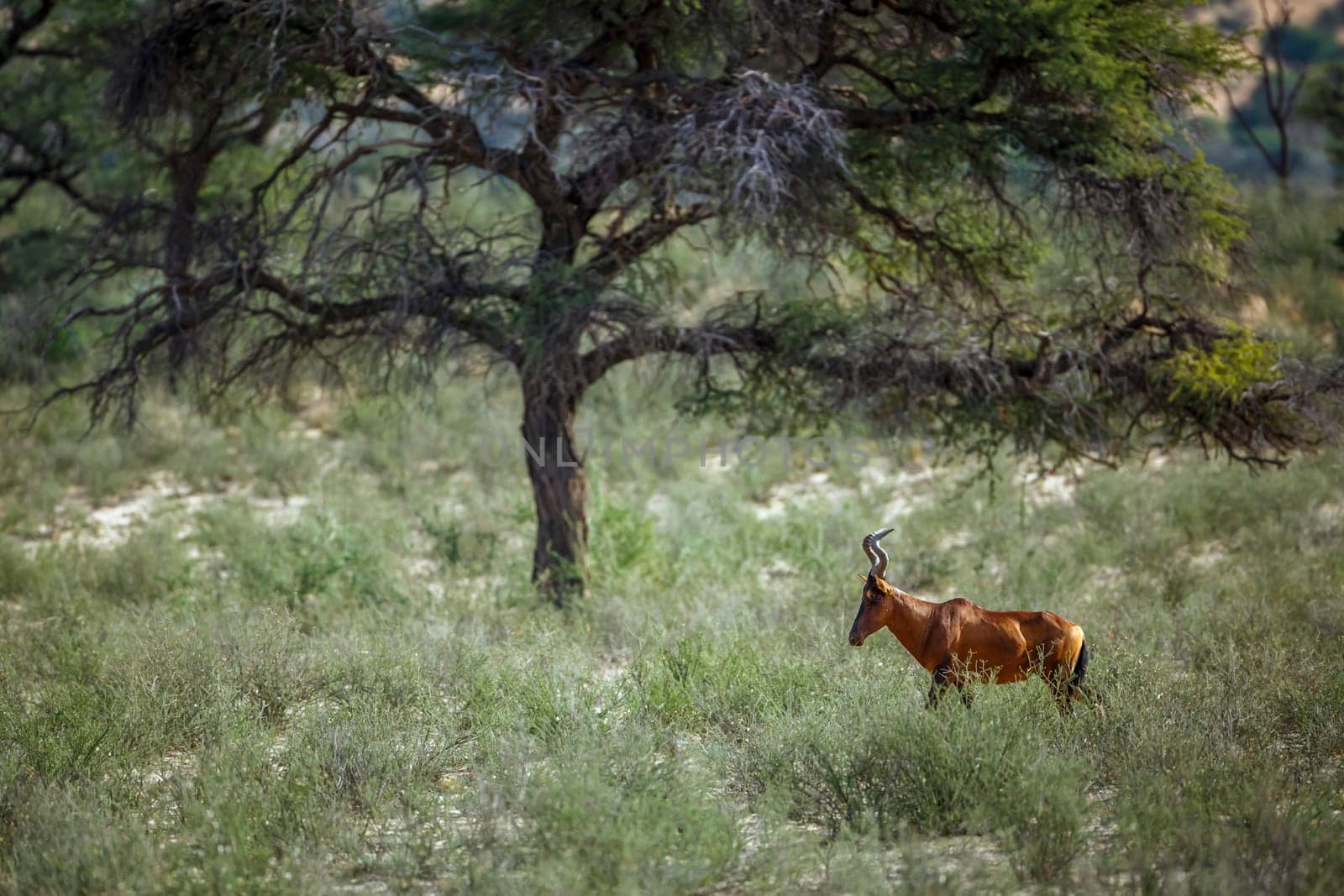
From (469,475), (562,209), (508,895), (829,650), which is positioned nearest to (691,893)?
(508,895)

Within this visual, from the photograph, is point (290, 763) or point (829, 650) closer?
point (290, 763)

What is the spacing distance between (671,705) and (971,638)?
5.15 feet

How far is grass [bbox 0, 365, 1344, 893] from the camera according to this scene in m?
4.45

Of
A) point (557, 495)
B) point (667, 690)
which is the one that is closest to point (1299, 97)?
point (557, 495)

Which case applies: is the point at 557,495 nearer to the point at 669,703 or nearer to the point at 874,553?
the point at 669,703

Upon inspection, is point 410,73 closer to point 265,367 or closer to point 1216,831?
point 265,367

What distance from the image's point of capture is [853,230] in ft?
26.9

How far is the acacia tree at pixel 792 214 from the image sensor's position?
7.37m

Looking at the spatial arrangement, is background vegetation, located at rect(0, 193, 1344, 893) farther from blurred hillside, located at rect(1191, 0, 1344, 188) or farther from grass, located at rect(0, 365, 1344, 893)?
blurred hillside, located at rect(1191, 0, 1344, 188)

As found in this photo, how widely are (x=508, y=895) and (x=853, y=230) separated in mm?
5329

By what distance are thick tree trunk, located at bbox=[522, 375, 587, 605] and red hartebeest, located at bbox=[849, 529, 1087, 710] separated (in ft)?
11.7

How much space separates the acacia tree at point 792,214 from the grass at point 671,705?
141 centimetres

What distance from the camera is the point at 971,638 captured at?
556 cm

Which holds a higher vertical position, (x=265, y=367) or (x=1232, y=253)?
(x=1232, y=253)
